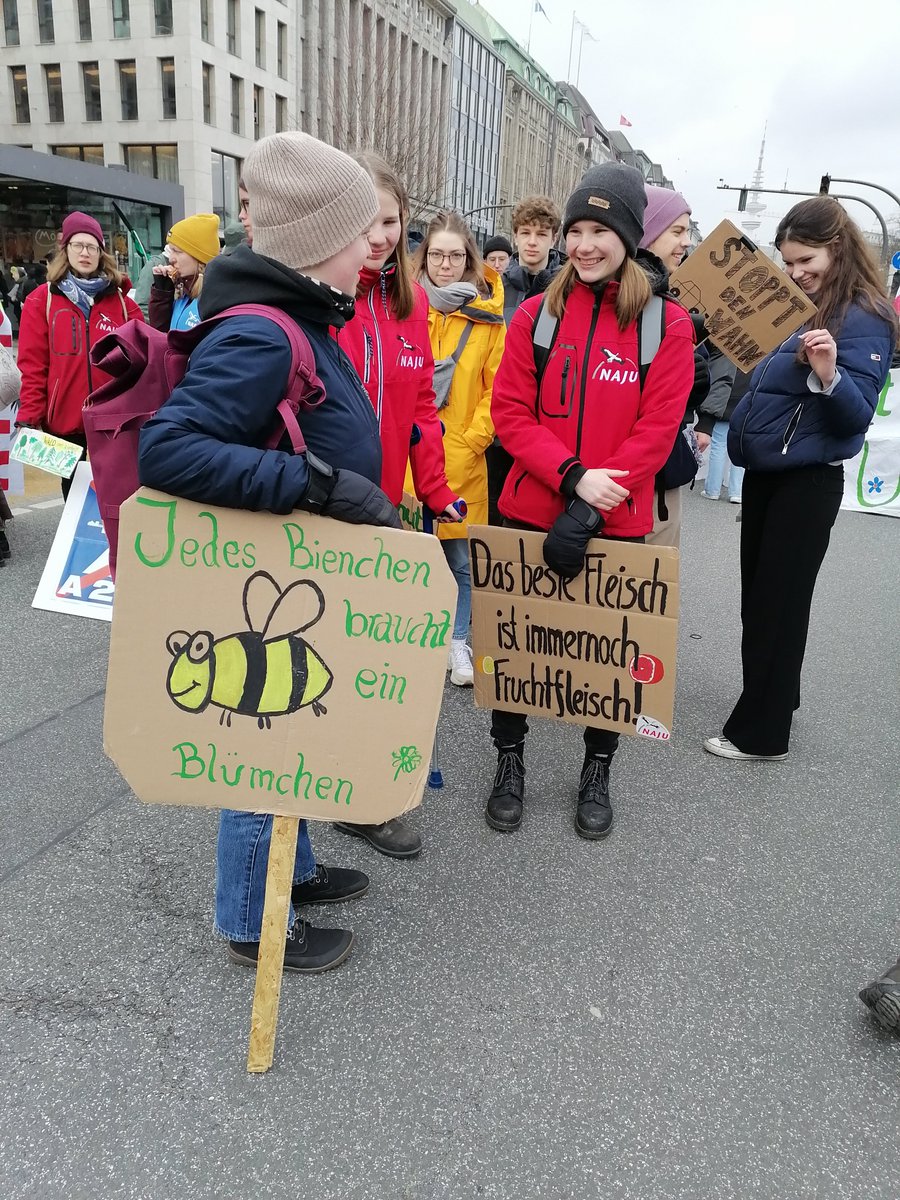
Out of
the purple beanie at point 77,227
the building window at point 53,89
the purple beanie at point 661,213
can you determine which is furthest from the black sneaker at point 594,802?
the building window at point 53,89

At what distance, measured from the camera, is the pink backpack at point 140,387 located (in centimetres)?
158

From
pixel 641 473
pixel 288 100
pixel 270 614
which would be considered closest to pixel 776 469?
pixel 641 473

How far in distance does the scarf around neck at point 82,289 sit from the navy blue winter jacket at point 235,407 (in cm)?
347

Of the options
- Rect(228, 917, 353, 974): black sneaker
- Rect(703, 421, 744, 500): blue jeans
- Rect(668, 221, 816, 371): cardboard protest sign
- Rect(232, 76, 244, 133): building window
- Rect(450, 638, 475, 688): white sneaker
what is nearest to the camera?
Rect(228, 917, 353, 974): black sneaker

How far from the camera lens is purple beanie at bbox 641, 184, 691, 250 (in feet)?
9.32

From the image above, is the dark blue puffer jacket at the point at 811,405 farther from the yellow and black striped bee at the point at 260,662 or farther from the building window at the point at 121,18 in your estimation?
the building window at the point at 121,18

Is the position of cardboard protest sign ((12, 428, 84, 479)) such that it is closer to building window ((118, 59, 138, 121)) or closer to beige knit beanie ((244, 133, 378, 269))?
beige knit beanie ((244, 133, 378, 269))

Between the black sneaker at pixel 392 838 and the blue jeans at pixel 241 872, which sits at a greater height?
the blue jeans at pixel 241 872

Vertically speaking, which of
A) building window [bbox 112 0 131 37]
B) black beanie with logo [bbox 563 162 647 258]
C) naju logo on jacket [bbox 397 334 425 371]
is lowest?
naju logo on jacket [bbox 397 334 425 371]

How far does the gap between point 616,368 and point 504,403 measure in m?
0.37

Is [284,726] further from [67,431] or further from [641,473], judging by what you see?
[67,431]

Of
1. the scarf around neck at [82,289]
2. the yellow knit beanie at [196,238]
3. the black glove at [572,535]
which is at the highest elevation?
the yellow knit beanie at [196,238]

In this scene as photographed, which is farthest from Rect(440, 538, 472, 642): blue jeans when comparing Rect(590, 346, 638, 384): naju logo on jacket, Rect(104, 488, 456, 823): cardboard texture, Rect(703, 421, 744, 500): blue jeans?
Rect(703, 421, 744, 500): blue jeans

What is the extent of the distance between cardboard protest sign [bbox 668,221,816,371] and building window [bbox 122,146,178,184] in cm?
3820
